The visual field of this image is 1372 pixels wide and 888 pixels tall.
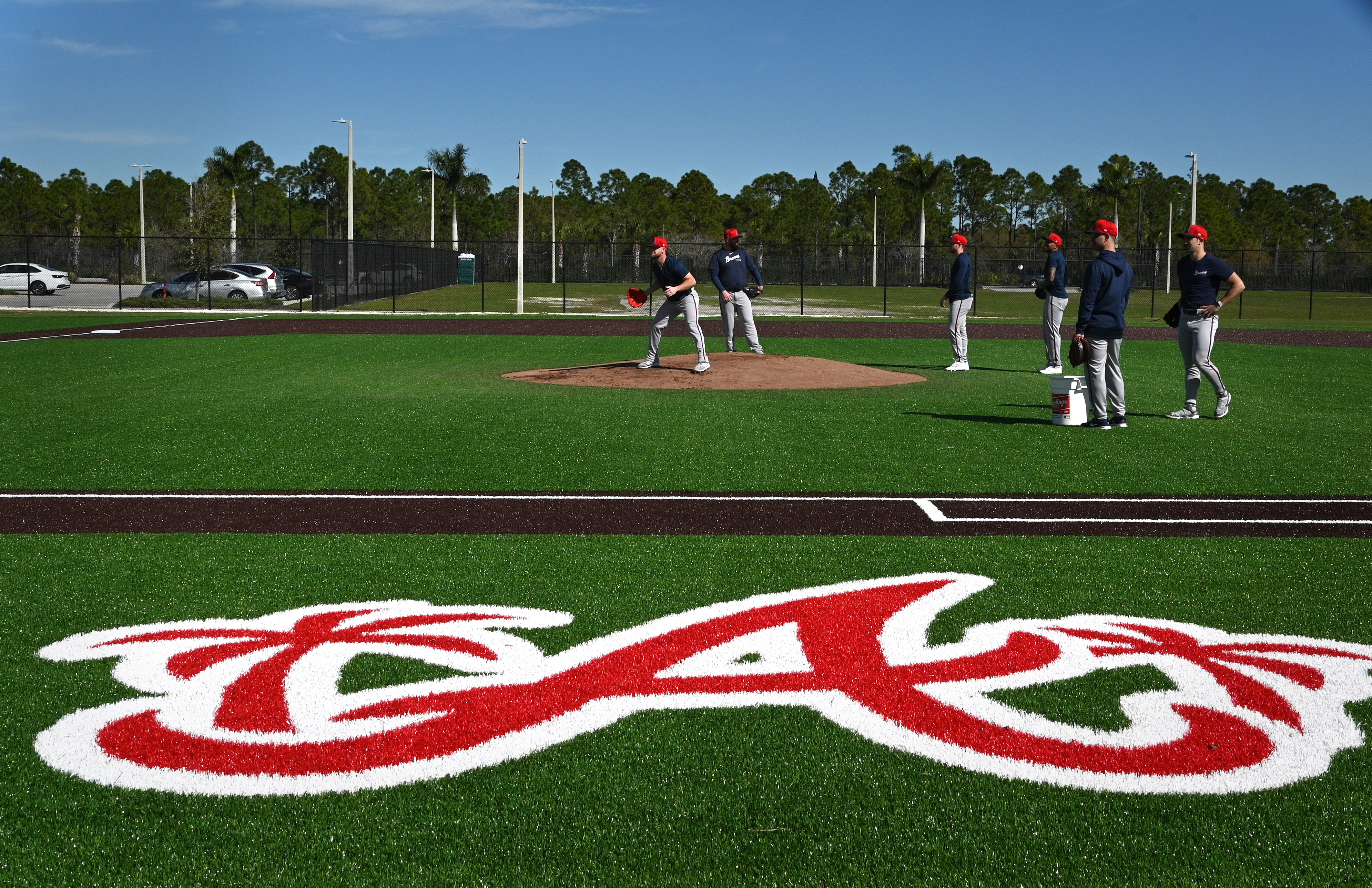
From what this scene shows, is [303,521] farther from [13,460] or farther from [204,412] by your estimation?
[204,412]

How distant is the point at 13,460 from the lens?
33.5ft

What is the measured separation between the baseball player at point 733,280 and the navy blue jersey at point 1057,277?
4.24 meters

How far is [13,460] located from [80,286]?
60.0 meters

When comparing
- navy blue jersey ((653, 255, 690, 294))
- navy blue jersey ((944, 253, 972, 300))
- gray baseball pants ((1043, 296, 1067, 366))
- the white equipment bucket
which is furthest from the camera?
navy blue jersey ((944, 253, 972, 300))

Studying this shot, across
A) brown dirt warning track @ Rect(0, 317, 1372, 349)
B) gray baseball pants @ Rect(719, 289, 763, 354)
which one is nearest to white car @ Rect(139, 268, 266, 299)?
brown dirt warning track @ Rect(0, 317, 1372, 349)

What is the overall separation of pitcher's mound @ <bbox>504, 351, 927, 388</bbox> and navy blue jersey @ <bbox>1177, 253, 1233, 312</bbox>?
4798 millimetres

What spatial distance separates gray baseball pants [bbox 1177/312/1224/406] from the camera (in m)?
13.0

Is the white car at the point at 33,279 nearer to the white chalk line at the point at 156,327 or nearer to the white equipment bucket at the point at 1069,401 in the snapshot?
the white chalk line at the point at 156,327

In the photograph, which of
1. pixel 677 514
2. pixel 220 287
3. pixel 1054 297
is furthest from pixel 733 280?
pixel 220 287

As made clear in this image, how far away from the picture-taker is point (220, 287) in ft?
155

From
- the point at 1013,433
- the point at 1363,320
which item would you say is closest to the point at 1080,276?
the point at 1363,320

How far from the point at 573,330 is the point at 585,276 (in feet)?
130

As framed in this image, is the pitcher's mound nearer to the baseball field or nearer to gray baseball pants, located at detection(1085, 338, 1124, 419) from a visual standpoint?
gray baseball pants, located at detection(1085, 338, 1124, 419)

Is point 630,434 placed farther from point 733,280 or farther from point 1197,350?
point 733,280
